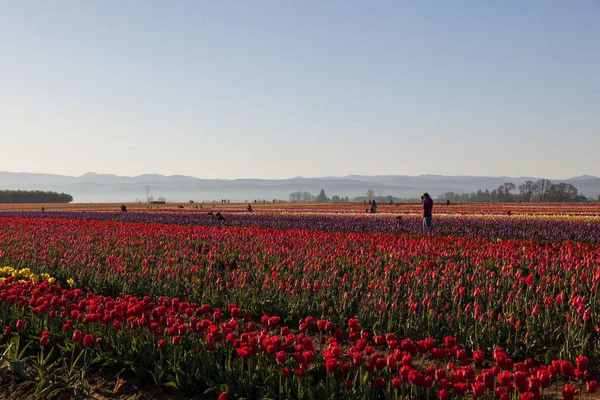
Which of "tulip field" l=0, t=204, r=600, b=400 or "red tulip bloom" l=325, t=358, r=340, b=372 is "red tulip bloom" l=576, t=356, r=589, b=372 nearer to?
"tulip field" l=0, t=204, r=600, b=400

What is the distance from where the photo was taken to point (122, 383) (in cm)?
589

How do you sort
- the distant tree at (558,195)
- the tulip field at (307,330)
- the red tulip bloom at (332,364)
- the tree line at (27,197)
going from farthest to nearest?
the distant tree at (558,195) → the tree line at (27,197) → the tulip field at (307,330) → the red tulip bloom at (332,364)

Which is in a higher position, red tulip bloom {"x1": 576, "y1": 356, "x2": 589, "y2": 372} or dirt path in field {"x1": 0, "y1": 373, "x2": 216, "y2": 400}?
red tulip bloom {"x1": 576, "y1": 356, "x2": 589, "y2": 372}

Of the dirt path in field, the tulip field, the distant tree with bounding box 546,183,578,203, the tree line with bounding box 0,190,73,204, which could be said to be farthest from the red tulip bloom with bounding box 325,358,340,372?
the distant tree with bounding box 546,183,578,203

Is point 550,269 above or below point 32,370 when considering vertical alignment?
above

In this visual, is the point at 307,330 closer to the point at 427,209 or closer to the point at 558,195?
the point at 427,209

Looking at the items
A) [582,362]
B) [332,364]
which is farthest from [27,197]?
[582,362]

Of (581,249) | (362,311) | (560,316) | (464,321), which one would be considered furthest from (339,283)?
(581,249)

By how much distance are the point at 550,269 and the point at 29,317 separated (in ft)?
30.5

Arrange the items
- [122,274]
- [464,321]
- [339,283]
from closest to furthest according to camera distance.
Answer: [464,321] → [339,283] → [122,274]

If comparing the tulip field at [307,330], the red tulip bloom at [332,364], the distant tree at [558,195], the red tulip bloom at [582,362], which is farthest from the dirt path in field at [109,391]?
the distant tree at [558,195]

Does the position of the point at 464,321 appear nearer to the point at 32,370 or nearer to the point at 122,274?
the point at 32,370

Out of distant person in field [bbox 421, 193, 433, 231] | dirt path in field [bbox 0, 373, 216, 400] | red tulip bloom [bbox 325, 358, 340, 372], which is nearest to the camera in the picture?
red tulip bloom [bbox 325, 358, 340, 372]

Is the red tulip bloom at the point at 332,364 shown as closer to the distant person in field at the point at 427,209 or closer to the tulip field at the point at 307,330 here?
the tulip field at the point at 307,330
